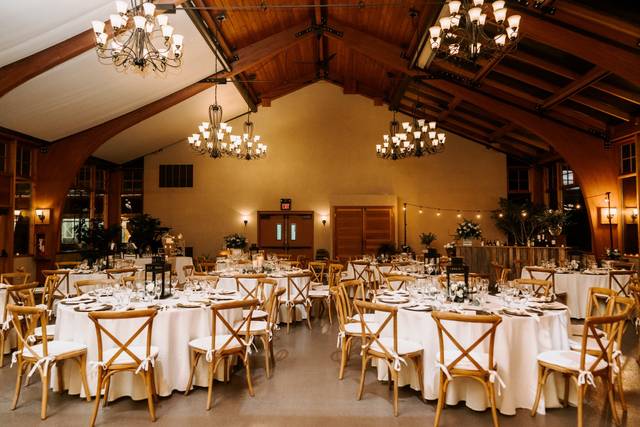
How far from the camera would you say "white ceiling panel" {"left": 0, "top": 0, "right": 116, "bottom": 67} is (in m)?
5.68

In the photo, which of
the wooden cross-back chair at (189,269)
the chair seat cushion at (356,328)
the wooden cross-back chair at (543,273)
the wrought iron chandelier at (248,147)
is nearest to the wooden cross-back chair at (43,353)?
the chair seat cushion at (356,328)

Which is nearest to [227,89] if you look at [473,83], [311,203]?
[311,203]

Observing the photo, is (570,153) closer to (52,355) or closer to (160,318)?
(160,318)

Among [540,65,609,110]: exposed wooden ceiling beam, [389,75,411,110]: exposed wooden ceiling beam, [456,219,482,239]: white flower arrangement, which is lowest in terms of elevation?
[456,219,482,239]: white flower arrangement

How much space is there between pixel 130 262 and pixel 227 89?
17.1 feet

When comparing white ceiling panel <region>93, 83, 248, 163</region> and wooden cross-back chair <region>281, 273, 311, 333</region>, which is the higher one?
white ceiling panel <region>93, 83, 248, 163</region>

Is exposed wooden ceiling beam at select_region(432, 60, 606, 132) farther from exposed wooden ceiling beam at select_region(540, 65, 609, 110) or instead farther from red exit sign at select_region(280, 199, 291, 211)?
red exit sign at select_region(280, 199, 291, 211)

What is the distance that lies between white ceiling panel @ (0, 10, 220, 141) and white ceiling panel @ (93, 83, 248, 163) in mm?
1404

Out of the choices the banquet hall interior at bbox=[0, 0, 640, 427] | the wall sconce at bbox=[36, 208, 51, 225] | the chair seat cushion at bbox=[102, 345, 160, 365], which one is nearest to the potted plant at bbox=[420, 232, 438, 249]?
the banquet hall interior at bbox=[0, 0, 640, 427]

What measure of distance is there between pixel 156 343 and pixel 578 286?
21.9 feet

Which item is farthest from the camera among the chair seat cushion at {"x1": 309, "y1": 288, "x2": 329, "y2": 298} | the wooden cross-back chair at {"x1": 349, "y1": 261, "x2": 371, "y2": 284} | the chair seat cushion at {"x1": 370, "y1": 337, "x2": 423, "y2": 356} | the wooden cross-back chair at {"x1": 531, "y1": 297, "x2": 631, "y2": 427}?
the wooden cross-back chair at {"x1": 349, "y1": 261, "x2": 371, "y2": 284}

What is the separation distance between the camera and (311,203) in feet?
48.0

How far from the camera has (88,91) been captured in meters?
8.69

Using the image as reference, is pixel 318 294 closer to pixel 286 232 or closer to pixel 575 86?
pixel 575 86
